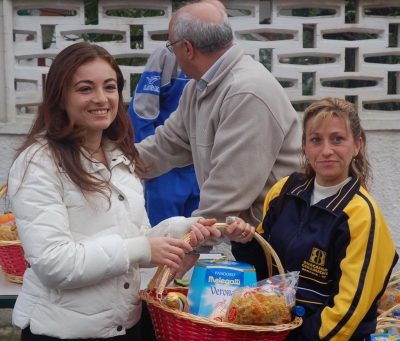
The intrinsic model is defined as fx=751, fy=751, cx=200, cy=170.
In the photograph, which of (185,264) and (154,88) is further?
(154,88)

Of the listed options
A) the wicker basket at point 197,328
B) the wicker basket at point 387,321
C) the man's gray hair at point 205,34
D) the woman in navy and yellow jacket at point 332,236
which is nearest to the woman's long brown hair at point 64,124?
the wicker basket at point 197,328

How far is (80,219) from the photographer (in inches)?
87.0

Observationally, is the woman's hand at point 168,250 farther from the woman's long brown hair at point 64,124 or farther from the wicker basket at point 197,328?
the woman's long brown hair at point 64,124

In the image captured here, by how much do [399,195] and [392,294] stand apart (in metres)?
1.74

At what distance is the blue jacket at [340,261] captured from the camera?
2.19 m

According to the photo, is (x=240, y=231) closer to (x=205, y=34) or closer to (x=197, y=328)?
(x=197, y=328)

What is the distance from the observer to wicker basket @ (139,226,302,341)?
2047 mm

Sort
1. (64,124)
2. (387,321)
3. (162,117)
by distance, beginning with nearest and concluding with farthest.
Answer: (64,124), (387,321), (162,117)

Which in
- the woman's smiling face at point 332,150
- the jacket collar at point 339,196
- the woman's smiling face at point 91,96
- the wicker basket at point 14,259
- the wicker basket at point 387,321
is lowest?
the wicker basket at point 387,321

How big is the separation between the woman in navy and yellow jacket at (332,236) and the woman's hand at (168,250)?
9.6 inches

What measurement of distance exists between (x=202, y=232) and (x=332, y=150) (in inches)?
19.1

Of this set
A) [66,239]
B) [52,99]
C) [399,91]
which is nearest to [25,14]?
[399,91]

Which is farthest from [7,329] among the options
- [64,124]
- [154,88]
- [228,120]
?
[64,124]

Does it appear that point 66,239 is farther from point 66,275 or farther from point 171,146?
point 171,146
